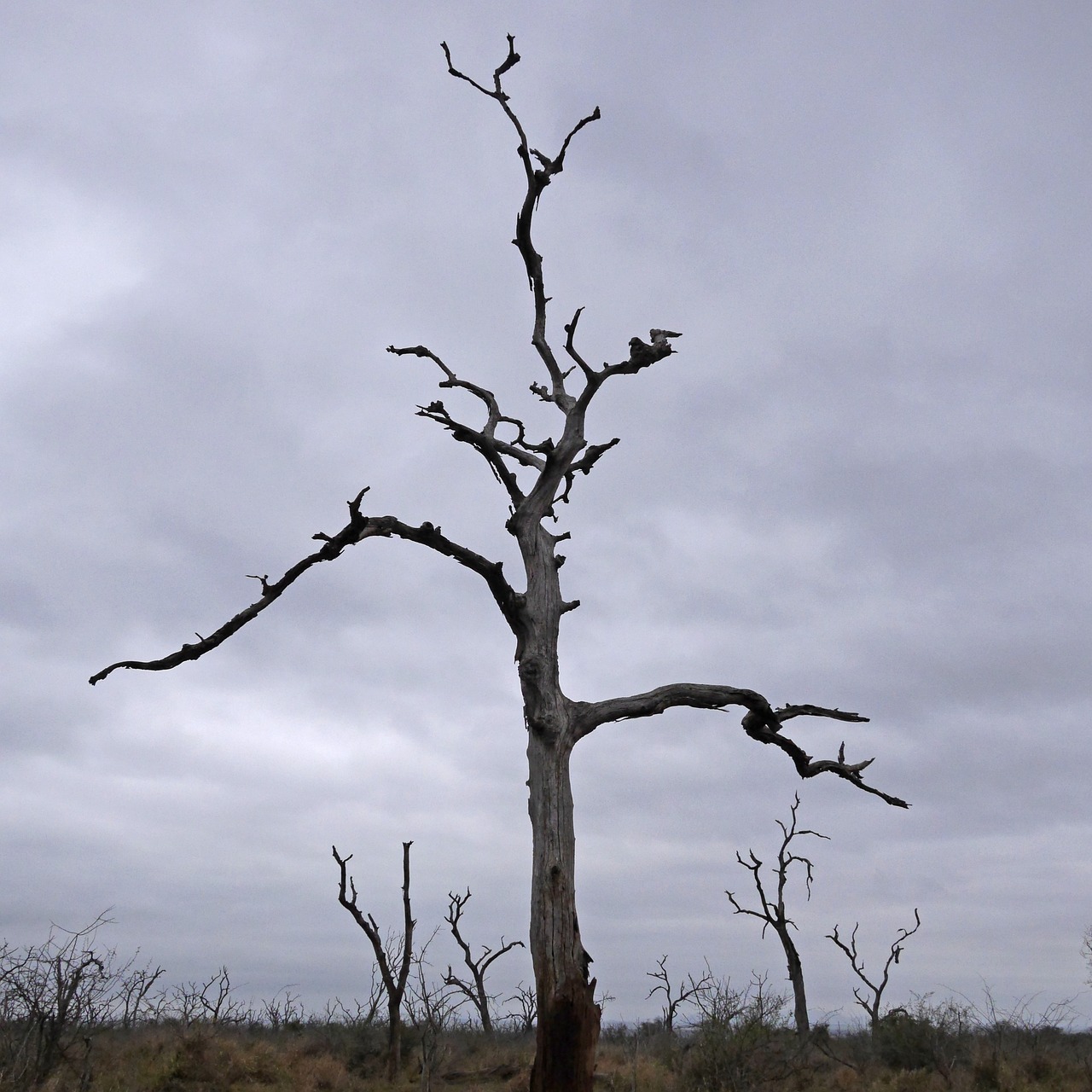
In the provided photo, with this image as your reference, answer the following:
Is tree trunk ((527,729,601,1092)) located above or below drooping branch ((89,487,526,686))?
below

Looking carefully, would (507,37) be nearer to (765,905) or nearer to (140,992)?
(140,992)

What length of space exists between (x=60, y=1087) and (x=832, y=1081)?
12642 millimetres

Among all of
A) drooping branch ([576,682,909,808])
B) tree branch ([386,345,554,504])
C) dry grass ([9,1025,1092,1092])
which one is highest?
tree branch ([386,345,554,504])

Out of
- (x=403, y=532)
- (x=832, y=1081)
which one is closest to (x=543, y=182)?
(x=403, y=532)

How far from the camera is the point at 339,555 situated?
31.4ft

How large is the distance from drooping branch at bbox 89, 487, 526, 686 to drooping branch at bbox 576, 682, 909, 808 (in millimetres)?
1169

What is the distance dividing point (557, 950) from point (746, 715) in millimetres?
3280

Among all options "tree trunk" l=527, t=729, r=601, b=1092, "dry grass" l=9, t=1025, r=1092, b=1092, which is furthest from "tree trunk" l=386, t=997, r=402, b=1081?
"tree trunk" l=527, t=729, r=601, b=1092

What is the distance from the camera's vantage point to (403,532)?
32.8ft

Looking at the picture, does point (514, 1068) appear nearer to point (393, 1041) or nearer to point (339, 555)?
point (393, 1041)

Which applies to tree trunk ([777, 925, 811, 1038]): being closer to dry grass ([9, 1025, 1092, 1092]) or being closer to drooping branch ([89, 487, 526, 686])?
dry grass ([9, 1025, 1092, 1092])

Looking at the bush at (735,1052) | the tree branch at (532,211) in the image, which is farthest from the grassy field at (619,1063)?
the tree branch at (532,211)

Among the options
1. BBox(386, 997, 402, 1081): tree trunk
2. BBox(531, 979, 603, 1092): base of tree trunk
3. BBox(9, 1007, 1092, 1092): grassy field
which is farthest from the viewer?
BBox(386, 997, 402, 1081): tree trunk

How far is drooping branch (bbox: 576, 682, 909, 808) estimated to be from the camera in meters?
9.77
